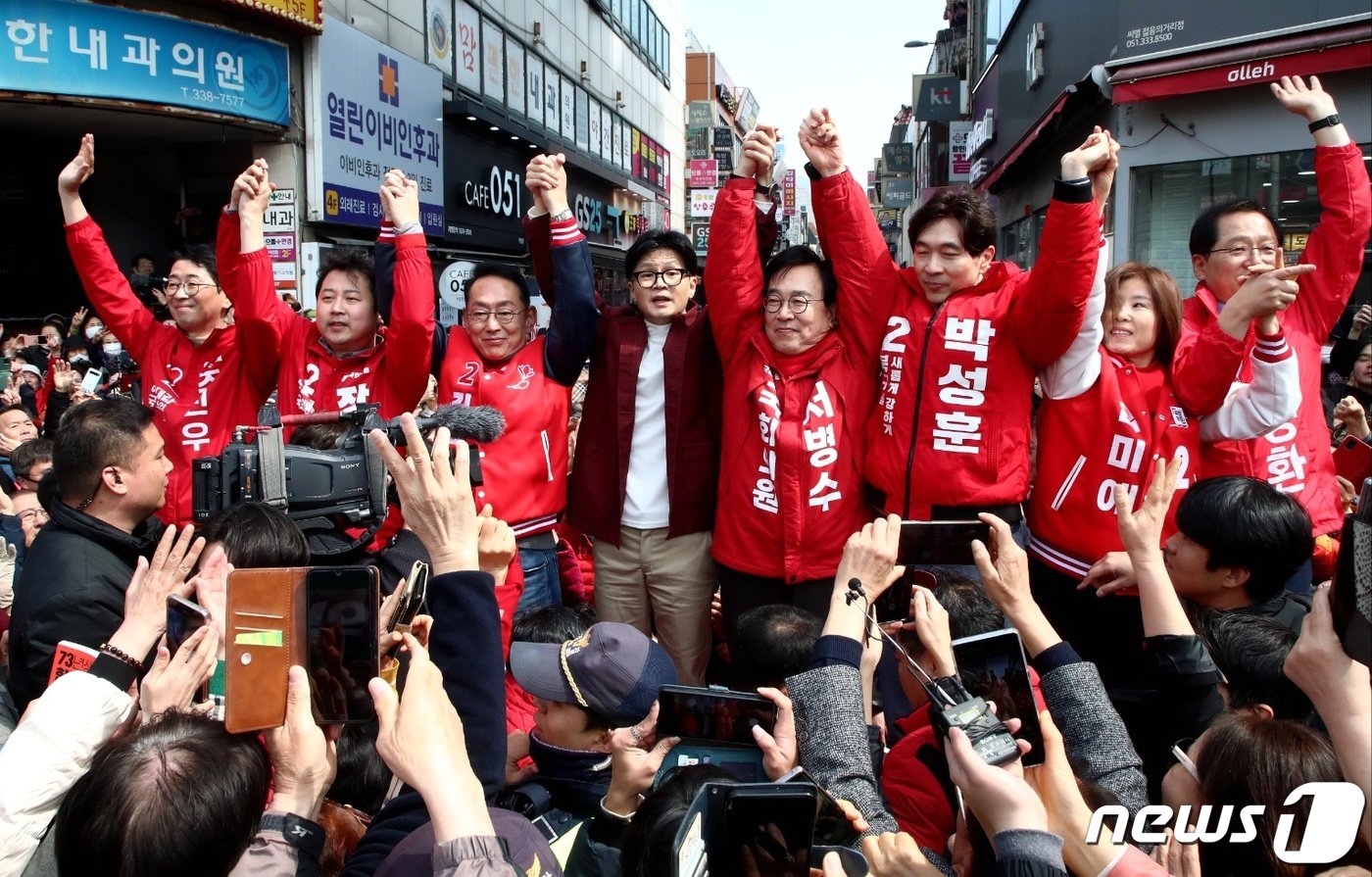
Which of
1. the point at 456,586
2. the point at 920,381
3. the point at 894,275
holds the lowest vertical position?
the point at 456,586

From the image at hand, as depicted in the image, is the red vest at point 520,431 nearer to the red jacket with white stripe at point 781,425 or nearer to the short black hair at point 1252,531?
the red jacket with white stripe at point 781,425

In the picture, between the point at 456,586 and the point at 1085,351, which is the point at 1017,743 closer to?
the point at 456,586

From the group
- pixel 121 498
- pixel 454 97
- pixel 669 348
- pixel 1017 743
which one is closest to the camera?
pixel 1017 743

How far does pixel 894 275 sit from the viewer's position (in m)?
3.30

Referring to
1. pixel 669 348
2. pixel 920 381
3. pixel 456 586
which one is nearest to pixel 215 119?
pixel 669 348

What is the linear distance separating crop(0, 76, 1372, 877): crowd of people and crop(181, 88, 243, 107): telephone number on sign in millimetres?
6521

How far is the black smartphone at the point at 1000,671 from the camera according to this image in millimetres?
1684

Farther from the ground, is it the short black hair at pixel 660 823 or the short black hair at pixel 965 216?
the short black hair at pixel 965 216

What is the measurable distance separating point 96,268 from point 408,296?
1572 millimetres

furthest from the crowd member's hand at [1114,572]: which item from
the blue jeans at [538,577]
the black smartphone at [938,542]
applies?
the blue jeans at [538,577]

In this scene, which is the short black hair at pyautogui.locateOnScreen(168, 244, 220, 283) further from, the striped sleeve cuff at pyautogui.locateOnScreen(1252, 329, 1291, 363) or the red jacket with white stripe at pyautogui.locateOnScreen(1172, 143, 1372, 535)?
the striped sleeve cuff at pyautogui.locateOnScreen(1252, 329, 1291, 363)

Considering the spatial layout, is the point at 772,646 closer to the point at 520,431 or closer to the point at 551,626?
the point at 551,626

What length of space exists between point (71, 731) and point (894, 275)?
8.65ft

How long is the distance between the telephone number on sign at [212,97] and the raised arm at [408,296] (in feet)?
25.6
